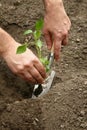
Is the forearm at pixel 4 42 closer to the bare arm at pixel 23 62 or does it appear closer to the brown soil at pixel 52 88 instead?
the bare arm at pixel 23 62

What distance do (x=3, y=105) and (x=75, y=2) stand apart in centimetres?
127

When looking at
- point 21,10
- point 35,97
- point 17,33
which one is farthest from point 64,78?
point 21,10

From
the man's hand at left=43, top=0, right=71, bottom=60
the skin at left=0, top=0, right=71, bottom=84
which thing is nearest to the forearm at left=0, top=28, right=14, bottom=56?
the skin at left=0, top=0, right=71, bottom=84

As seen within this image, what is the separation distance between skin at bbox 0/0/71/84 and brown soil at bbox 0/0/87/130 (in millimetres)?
240

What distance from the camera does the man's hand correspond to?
2.28m

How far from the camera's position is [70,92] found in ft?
7.86

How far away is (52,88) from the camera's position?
2479 millimetres

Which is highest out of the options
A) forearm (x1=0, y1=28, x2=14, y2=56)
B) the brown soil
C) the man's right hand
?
forearm (x1=0, y1=28, x2=14, y2=56)

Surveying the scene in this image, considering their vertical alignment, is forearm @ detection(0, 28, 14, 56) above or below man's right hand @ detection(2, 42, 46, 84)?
above

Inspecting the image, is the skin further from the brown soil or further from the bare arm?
the brown soil

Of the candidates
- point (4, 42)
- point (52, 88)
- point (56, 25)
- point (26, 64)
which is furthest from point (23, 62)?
point (52, 88)

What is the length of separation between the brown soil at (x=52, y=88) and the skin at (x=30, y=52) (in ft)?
0.79

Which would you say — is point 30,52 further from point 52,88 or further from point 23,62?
point 52,88

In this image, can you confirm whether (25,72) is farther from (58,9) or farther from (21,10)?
(21,10)
